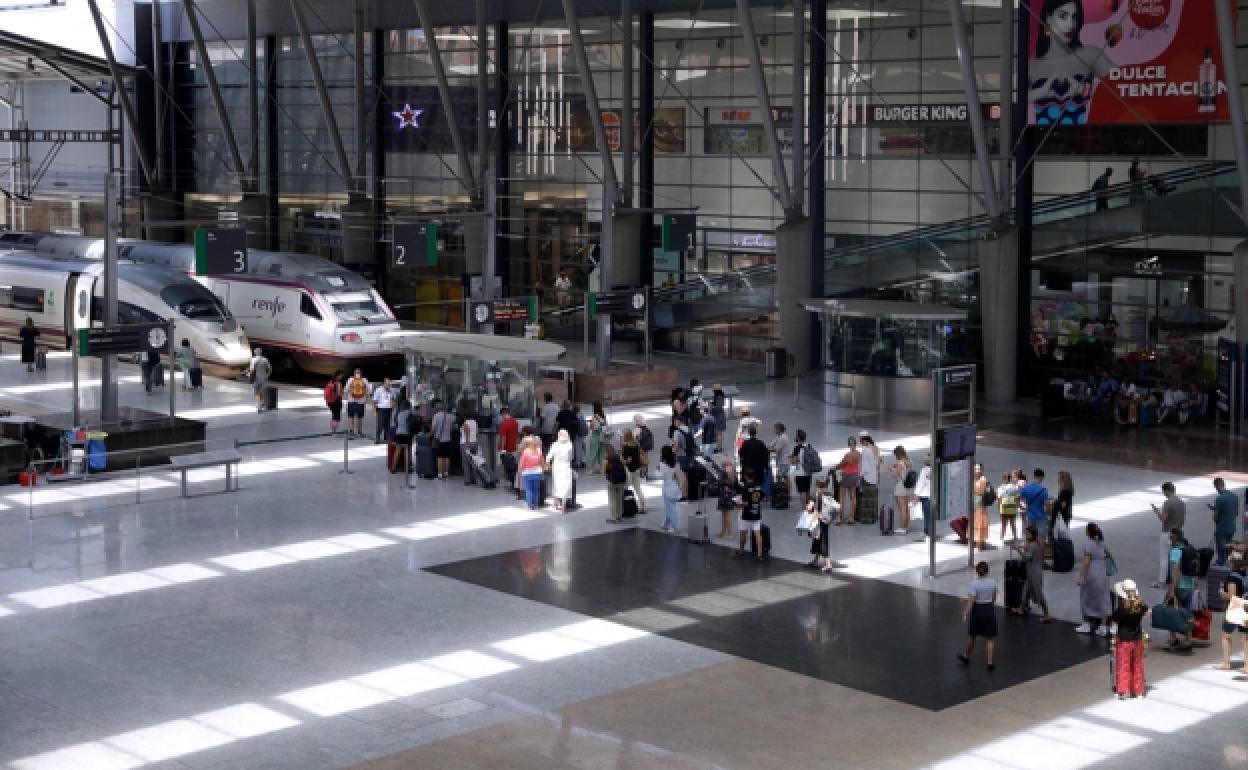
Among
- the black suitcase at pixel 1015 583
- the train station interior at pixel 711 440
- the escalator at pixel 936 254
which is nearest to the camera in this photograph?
the train station interior at pixel 711 440

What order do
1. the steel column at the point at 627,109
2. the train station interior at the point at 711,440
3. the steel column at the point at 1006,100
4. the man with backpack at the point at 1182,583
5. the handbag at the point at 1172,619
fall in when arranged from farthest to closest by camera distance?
the steel column at the point at 627,109
the steel column at the point at 1006,100
the man with backpack at the point at 1182,583
the handbag at the point at 1172,619
the train station interior at the point at 711,440

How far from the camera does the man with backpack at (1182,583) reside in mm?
18422

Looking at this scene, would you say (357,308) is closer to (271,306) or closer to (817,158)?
(271,306)

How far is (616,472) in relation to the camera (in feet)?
80.6

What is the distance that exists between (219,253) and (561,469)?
1259 centimetres

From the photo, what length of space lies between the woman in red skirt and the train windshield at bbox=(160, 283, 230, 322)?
28487 mm

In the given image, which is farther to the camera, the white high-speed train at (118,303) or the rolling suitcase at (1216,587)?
the white high-speed train at (118,303)

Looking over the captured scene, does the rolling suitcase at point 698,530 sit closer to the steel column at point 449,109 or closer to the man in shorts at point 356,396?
the man in shorts at point 356,396

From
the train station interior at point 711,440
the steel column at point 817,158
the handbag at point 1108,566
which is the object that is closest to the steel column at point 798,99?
the train station interior at point 711,440

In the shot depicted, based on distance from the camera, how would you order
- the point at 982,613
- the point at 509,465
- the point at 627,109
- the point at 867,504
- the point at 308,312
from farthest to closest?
the point at 627,109, the point at 308,312, the point at 509,465, the point at 867,504, the point at 982,613

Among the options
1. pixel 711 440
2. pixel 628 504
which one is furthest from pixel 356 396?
pixel 628 504

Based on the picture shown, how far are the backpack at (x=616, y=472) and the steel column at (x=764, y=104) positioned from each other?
16.0m

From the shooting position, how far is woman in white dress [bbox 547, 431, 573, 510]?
25469 mm

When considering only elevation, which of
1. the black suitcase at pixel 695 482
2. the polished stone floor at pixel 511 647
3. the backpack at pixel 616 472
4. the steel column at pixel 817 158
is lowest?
the polished stone floor at pixel 511 647
